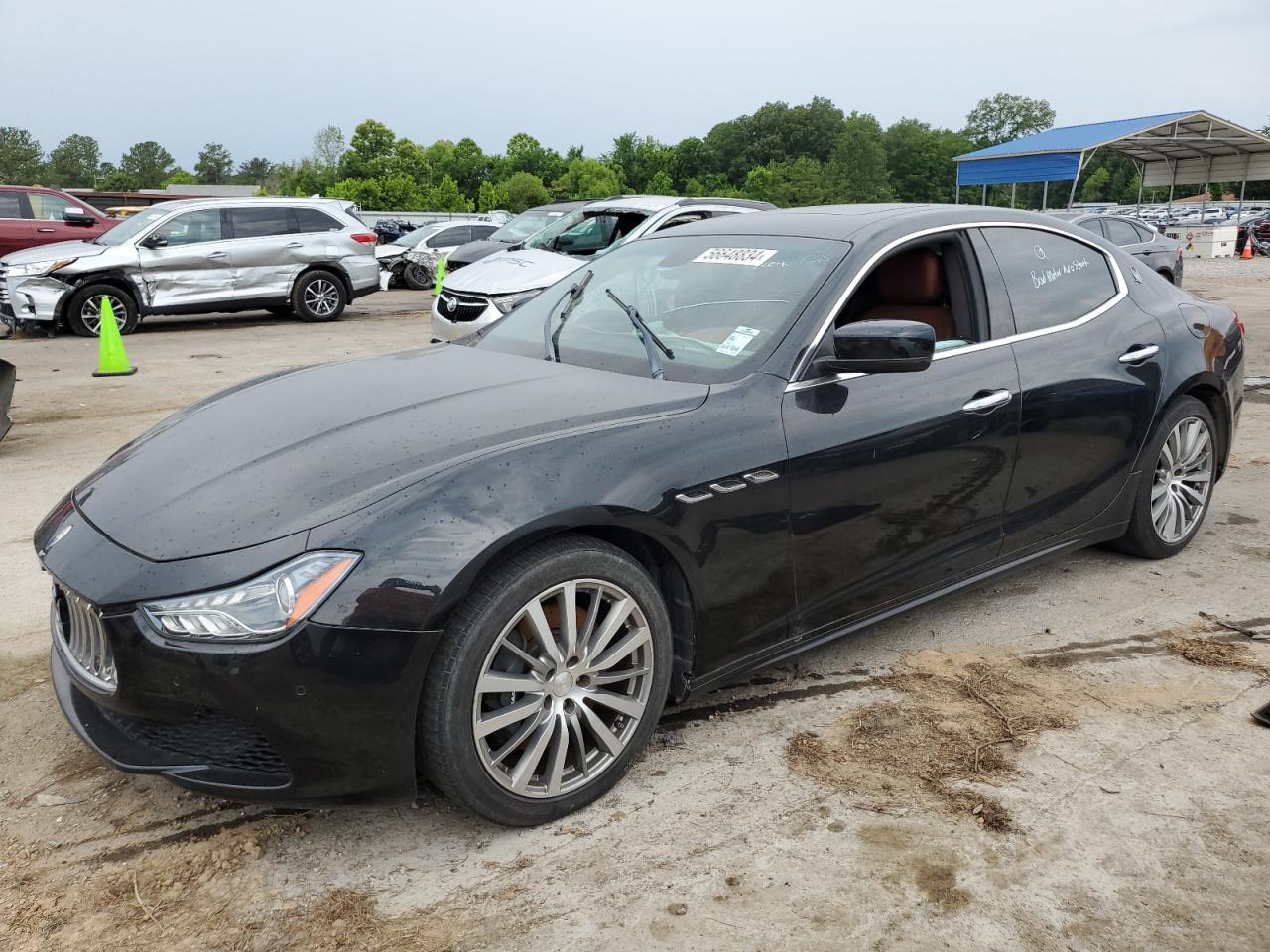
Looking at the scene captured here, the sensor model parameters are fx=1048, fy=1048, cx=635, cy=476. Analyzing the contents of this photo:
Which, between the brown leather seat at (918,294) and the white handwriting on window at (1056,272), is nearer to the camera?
the brown leather seat at (918,294)

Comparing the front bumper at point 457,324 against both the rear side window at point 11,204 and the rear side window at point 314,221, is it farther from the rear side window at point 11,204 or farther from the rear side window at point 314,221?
the rear side window at point 11,204

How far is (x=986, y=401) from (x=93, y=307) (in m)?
13.0

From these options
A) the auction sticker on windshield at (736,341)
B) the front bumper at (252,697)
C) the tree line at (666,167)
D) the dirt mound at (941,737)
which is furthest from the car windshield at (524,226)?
the tree line at (666,167)

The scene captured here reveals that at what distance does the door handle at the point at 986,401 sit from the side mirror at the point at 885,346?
50 centimetres

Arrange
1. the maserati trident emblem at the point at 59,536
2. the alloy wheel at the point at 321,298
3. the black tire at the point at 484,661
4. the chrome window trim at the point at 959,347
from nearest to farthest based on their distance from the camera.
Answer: the black tire at the point at 484,661, the maserati trident emblem at the point at 59,536, the chrome window trim at the point at 959,347, the alloy wheel at the point at 321,298

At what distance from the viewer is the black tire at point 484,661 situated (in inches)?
99.3

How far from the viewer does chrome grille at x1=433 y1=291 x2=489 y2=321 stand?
9.71m

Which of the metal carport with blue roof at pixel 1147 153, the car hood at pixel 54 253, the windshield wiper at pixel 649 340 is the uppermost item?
the metal carport with blue roof at pixel 1147 153

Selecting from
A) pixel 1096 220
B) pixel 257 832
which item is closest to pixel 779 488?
pixel 257 832

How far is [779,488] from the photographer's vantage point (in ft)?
10.2

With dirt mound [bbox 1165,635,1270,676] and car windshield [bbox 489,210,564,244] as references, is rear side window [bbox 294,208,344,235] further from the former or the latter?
dirt mound [bbox 1165,635,1270,676]

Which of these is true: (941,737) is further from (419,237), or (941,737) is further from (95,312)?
(419,237)

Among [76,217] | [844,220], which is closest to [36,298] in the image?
[76,217]

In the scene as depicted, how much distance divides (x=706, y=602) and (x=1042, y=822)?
1071 millimetres
